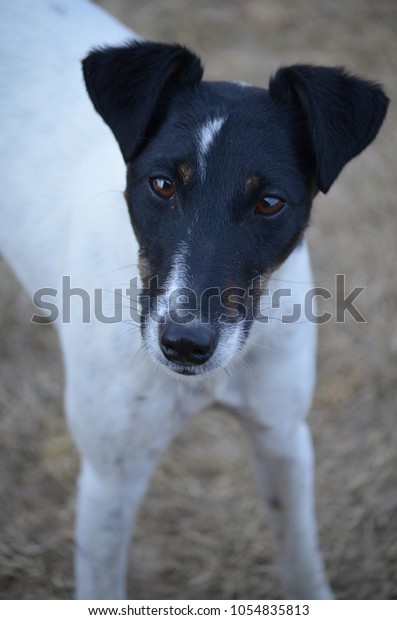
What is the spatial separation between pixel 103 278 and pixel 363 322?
326 centimetres

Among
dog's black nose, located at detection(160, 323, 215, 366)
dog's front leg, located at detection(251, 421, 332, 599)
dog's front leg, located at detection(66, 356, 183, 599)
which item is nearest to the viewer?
dog's black nose, located at detection(160, 323, 215, 366)

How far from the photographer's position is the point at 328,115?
2.96 metres

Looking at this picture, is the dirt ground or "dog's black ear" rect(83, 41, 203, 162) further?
the dirt ground

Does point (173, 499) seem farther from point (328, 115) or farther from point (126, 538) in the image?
point (328, 115)

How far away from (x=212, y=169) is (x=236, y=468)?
2834 millimetres

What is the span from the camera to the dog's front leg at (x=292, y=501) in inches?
145

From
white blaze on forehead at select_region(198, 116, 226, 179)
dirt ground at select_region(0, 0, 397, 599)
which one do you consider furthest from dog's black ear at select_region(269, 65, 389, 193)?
dirt ground at select_region(0, 0, 397, 599)

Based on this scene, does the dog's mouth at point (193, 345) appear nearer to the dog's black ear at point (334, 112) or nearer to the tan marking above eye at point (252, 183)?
the tan marking above eye at point (252, 183)

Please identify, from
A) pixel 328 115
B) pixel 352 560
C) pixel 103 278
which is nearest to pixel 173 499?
pixel 352 560

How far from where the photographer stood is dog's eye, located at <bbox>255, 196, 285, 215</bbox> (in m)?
2.89

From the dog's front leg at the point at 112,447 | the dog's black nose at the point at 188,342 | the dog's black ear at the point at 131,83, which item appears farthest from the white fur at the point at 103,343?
the dog's black ear at the point at 131,83

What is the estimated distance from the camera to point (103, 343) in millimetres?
3186

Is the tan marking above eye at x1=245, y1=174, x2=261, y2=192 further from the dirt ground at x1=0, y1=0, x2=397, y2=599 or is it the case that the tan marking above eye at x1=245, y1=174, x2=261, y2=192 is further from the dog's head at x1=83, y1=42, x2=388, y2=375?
the dirt ground at x1=0, y1=0, x2=397, y2=599

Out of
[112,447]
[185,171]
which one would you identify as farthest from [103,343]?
[185,171]
